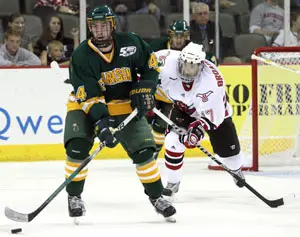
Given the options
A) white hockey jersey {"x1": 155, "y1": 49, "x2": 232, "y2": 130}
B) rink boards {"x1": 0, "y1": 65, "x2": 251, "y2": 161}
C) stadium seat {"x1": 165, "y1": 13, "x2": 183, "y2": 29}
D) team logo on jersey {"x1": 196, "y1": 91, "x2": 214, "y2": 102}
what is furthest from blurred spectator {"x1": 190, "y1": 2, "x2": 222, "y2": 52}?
team logo on jersey {"x1": 196, "y1": 91, "x2": 214, "y2": 102}

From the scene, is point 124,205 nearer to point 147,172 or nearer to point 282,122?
point 147,172

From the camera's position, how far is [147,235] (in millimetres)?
4547

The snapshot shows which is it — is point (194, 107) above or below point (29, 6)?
below

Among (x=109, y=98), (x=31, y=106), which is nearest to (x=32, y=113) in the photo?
(x=31, y=106)

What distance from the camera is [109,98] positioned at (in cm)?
499

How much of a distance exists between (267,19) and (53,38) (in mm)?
1972

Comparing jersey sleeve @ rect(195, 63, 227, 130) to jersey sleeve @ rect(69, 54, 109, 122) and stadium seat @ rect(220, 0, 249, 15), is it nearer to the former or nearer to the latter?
jersey sleeve @ rect(69, 54, 109, 122)

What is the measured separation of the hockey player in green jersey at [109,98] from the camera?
481cm

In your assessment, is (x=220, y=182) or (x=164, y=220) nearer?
(x=164, y=220)

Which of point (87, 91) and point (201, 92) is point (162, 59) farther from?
point (87, 91)

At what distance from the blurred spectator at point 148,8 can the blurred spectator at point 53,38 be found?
61 centimetres

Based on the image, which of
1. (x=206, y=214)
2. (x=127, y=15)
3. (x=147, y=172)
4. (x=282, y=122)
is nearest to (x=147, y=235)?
A: (x=147, y=172)

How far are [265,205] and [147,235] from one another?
1.21 meters

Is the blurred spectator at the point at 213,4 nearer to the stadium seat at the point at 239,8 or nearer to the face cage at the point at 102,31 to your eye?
the stadium seat at the point at 239,8
